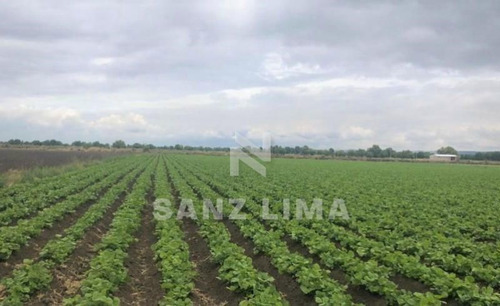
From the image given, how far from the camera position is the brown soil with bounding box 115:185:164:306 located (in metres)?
6.93

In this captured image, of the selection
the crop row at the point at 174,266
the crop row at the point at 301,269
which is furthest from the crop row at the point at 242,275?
the crop row at the point at 174,266

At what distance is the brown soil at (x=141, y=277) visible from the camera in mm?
6934

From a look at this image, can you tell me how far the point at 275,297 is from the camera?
5.86m

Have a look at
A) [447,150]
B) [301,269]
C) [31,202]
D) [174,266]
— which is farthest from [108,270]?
[447,150]

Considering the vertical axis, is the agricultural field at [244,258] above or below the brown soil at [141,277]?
above

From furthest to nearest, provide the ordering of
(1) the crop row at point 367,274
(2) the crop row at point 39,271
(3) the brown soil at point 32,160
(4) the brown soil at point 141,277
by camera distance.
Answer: (3) the brown soil at point 32,160
(4) the brown soil at point 141,277
(2) the crop row at point 39,271
(1) the crop row at point 367,274

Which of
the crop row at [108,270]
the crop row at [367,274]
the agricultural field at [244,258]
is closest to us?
the crop row at [108,270]

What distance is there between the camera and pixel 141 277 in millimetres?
7980

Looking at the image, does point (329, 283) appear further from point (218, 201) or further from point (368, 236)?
point (218, 201)

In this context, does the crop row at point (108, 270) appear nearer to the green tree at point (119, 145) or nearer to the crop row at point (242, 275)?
the crop row at point (242, 275)

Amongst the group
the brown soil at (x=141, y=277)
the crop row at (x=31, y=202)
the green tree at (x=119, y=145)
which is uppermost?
the green tree at (x=119, y=145)

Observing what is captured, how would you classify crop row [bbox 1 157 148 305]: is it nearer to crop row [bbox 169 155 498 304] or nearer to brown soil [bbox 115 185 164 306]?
brown soil [bbox 115 185 164 306]

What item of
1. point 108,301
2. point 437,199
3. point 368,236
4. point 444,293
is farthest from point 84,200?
point 437,199

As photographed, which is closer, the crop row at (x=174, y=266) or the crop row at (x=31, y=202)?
the crop row at (x=174, y=266)
